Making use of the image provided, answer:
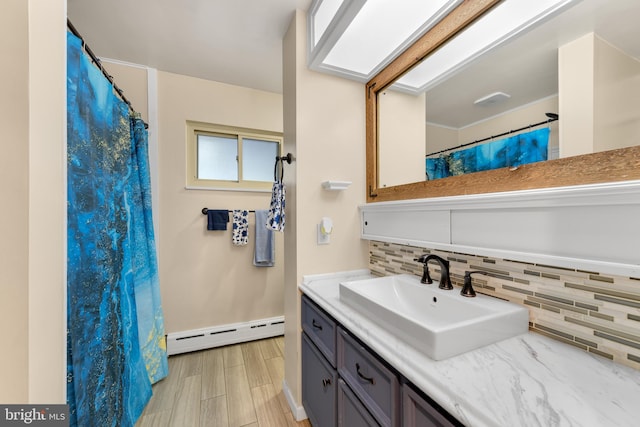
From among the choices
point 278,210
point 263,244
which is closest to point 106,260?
point 278,210

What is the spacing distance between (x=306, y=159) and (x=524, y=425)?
129cm

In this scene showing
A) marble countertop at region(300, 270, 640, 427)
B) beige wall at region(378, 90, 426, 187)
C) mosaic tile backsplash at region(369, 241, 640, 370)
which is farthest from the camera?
beige wall at region(378, 90, 426, 187)

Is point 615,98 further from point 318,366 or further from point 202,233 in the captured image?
point 202,233

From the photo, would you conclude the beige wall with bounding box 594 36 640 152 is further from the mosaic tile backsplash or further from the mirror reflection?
the mosaic tile backsplash

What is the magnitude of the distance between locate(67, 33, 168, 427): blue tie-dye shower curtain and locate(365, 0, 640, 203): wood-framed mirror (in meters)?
1.44

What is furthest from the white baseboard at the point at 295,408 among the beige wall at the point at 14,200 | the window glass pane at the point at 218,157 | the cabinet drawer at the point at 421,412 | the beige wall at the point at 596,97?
the window glass pane at the point at 218,157

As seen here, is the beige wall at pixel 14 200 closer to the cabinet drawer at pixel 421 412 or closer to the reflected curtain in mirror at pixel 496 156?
the cabinet drawer at pixel 421 412

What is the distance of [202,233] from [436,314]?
6.50 feet

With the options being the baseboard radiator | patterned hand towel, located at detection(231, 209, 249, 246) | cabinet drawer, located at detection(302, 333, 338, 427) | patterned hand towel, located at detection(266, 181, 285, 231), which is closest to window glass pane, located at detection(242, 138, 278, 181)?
patterned hand towel, located at detection(231, 209, 249, 246)

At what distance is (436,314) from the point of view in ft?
3.22

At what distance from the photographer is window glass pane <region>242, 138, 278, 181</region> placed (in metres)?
2.39

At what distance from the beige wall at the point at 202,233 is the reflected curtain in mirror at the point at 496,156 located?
1.69 m

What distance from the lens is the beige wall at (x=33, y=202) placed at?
502 millimetres

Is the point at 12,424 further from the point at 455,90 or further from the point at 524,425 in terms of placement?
the point at 455,90
